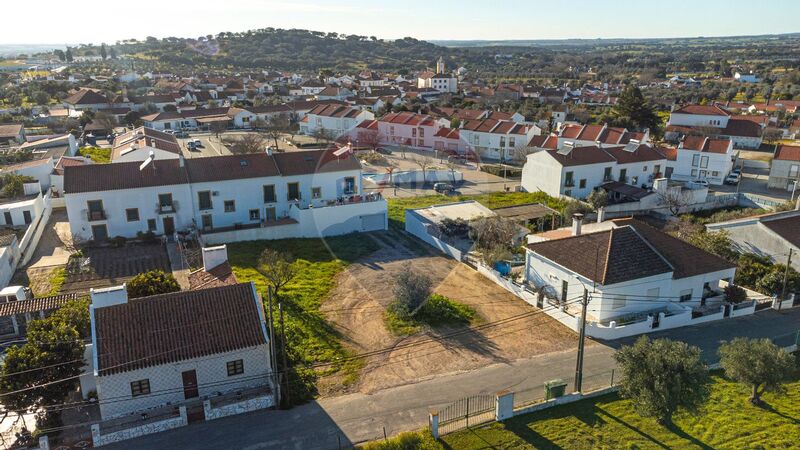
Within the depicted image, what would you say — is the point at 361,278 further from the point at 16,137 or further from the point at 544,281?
the point at 16,137

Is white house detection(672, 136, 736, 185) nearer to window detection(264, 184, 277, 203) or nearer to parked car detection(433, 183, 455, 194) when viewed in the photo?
parked car detection(433, 183, 455, 194)

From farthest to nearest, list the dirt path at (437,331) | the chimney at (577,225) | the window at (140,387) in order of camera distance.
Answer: the chimney at (577,225) < the dirt path at (437,331) < the window at (140,387)

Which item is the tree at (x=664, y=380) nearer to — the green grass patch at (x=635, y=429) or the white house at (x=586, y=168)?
the green grass patch at (x=635, y=429)

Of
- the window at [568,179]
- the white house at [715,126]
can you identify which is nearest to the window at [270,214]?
the window at [568,179]

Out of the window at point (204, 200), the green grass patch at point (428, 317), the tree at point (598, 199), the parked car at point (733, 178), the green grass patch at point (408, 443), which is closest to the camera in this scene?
the green grass patch at point (408, 443)

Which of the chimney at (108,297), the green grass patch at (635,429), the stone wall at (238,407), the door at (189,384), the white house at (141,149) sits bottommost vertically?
the green grass patch at (635,429)

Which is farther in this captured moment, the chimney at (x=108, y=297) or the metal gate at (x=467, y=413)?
the chimney at (x=108, y=297)

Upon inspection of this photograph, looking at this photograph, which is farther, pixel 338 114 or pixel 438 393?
pixel 338 114

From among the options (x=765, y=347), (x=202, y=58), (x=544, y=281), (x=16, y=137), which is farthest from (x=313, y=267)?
(x=202, y=58)
